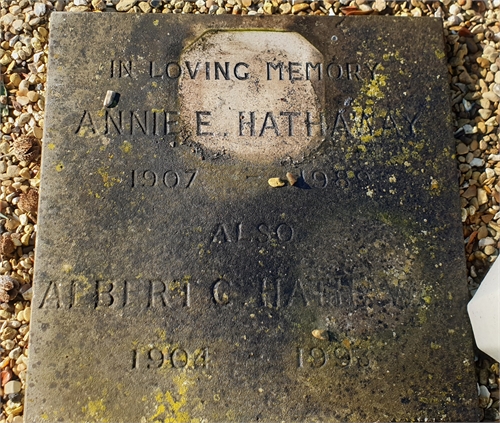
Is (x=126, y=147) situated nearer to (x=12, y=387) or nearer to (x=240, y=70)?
(x=240, y=70)

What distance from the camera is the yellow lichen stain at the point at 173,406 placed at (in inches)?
90.0

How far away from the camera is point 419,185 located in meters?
2.56

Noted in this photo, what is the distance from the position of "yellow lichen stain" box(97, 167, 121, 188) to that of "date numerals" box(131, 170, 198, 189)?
80 millimetres

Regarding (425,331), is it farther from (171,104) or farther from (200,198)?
(171,104)

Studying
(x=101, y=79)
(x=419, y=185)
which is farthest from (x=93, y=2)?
(x=419, y=185)

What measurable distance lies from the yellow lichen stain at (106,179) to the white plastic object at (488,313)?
1.72m

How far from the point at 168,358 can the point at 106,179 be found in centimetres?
88

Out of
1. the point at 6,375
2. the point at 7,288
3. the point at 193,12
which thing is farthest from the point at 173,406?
the point at 193,12

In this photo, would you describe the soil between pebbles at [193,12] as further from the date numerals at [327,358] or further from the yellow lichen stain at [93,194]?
the date numerals at [327,358]

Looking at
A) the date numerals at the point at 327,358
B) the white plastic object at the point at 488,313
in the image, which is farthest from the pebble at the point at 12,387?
the white plastic object at the point at 488,313

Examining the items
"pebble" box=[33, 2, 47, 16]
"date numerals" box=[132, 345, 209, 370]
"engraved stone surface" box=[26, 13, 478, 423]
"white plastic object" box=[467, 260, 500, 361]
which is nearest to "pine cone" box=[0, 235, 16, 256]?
"engraved stone surface" box=[26, 13, 478, 423]

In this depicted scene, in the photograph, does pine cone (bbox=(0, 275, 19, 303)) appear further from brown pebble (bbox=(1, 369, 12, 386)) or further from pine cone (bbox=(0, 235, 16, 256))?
brown pebble (bbox=(1, 369, 12, 386))

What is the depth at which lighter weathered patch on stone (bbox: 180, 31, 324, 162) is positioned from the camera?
2.58 metres

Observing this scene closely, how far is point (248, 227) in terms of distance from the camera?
247cm
